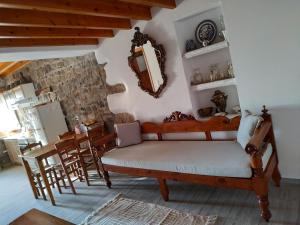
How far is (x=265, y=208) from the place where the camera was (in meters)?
2.32

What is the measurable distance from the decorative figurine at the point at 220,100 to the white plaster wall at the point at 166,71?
35cm

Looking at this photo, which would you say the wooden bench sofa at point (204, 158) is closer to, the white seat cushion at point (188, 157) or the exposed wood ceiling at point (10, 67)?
the white seat cushion at point (188, 157)

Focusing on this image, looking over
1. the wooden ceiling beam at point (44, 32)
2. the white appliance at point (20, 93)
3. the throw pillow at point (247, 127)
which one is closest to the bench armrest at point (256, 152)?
the throw pillow at point (247, 127)

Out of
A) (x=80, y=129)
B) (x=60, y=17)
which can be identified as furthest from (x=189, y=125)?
(x=80, y=129)

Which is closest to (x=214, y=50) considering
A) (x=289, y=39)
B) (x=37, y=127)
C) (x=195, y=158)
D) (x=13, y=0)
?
(x=289, y=39)

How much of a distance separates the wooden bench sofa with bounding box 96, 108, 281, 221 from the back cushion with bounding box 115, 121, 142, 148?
0.35 ft

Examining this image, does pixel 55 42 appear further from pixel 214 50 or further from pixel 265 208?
pixel 265 208

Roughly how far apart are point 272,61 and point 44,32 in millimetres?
2702

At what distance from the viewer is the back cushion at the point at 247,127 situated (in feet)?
8.42

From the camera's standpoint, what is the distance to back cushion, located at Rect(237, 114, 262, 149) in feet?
8.42

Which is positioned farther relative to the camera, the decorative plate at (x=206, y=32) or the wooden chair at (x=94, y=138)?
the wooden chair at (x=94, y=138)

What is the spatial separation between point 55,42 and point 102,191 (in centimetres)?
237

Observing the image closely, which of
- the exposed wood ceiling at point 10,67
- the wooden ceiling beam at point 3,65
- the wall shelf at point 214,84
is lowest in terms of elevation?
the wall shelf at point 214,84

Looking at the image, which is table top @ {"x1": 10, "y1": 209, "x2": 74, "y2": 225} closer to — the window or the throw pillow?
the throw pillow
